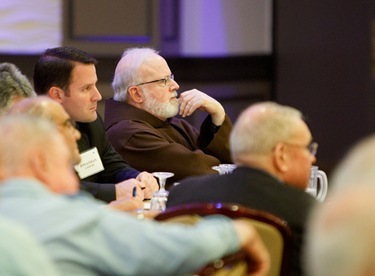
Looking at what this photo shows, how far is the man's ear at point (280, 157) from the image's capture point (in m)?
2.79

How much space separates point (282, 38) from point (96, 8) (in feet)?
5.70

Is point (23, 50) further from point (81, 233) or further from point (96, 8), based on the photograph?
point (81, 233)

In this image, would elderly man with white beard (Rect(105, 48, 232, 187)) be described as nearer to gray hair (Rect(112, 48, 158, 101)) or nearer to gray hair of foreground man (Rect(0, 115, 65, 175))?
gray hair (Rect(112, 48, 158, 101))

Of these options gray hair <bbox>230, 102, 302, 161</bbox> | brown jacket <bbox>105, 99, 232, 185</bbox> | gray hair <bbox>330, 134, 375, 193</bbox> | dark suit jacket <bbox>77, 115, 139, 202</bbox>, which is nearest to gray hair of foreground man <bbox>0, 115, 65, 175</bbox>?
gray hair <bbox>330, 134, 375, 193</bbox>

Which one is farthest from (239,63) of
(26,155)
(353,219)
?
(353,219)

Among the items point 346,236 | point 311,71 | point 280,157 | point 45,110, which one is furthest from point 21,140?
point 311,71

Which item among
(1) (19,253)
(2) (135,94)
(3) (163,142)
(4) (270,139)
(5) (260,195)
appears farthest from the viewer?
(2) (135,94)

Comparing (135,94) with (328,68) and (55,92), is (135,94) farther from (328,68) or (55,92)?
(328,68)

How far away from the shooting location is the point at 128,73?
16.8 feet

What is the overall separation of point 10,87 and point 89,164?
1.87ft

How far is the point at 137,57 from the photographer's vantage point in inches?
201

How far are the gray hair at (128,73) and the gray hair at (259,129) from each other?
7.71ft

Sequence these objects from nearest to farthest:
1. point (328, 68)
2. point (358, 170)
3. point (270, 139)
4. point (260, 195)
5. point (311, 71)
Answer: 1. point (358, 170)
2. point (260, 195)
3. point (270, 139)
4. point (328, 68)
5. point (311, 71)

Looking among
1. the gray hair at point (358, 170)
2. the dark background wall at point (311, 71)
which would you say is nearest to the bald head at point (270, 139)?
the gray hair at point (358, 170)
